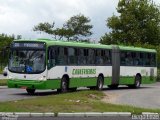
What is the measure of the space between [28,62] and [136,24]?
42859 millimetres

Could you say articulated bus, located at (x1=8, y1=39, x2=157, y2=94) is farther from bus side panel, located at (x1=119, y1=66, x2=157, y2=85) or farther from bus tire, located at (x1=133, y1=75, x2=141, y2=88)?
bus tire, located at (x1=133, y1=75, x2=141, y2=88)

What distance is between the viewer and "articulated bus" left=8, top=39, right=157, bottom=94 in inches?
1107

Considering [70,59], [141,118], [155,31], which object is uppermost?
[155,31]

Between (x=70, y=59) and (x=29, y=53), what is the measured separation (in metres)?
3.13

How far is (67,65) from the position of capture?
30.2m

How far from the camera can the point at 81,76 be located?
32.0 metres

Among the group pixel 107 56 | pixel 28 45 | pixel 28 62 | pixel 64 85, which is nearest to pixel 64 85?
pixel 64 85

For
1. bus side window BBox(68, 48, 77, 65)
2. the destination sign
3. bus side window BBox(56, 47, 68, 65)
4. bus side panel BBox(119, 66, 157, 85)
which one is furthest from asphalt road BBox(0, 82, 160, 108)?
bus side panel BBox(119, 66, 157, 85)

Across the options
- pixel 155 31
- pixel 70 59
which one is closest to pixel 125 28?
pixel 155 31

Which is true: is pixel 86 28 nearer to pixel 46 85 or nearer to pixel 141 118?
pixel 46 85

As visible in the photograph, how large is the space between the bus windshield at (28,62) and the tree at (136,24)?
41134 millimetres

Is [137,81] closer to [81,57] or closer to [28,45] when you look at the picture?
[81,57]

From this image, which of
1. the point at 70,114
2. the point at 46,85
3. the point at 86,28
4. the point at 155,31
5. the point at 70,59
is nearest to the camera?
the point at 70,114

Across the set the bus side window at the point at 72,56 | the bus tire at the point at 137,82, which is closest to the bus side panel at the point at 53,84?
the bus side window at the point at 72,56
